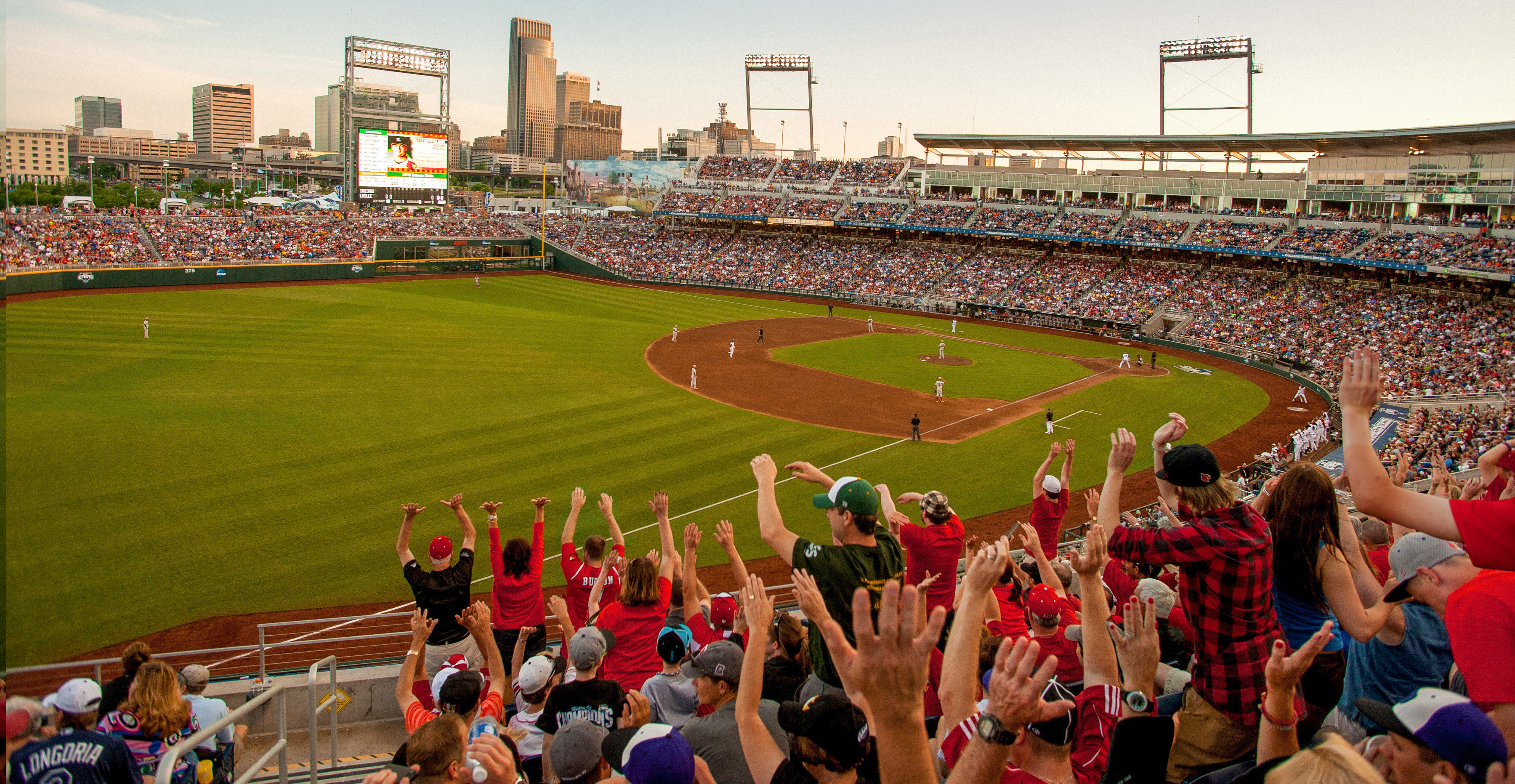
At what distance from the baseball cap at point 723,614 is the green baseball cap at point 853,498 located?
2182 mm

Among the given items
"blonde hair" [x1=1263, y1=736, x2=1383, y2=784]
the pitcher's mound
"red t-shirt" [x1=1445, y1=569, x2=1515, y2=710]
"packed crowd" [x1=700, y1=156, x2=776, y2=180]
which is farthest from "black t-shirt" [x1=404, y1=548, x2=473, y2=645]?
"packed crowd" [x1=700, y1=156, x2=776, y2=180]

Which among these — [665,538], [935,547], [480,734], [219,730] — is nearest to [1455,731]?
[935,547]

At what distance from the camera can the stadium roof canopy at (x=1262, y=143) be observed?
4350 cm

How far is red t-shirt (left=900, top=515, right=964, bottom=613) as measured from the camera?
20.1ft

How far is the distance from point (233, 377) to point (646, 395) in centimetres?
1471

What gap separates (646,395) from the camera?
29766 millimetres

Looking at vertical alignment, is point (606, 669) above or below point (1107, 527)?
below

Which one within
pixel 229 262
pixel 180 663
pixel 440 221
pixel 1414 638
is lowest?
pixel 180 663

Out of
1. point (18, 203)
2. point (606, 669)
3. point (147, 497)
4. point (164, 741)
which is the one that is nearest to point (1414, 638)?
point (606, 669)

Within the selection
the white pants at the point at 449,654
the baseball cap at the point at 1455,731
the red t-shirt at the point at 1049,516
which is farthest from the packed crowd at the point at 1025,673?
the red t-shirt at the point at 1049,516

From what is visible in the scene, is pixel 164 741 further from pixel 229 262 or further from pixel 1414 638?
pixel 229 262

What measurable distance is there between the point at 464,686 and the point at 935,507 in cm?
361

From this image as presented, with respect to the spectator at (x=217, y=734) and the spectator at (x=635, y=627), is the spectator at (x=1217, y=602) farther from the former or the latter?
the spectator at (x=217, y=734)

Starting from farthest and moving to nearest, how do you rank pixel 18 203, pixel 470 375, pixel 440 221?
1. pixel 440 221
2. pixel 18 203
3. pixel 470 375
